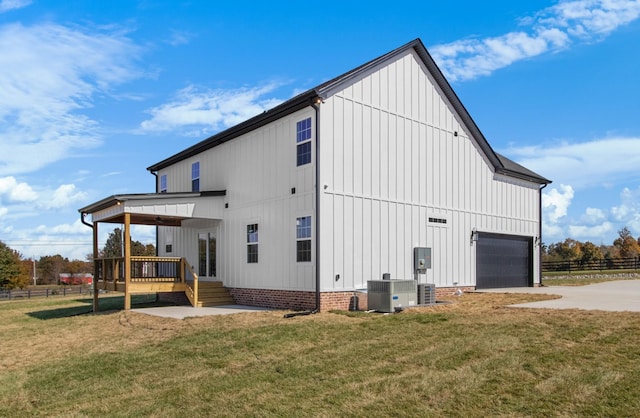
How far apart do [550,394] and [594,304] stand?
849 cm

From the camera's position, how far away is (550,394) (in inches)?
256

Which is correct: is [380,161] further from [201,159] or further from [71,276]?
[71,276]

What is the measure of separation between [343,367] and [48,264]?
9360 cm

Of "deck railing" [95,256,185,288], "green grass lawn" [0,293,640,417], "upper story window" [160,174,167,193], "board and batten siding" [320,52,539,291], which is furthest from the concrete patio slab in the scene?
"upper story window" [160,174,167,193]

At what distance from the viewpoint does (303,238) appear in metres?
15.2

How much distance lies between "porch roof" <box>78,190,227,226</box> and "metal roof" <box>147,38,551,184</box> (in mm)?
2461

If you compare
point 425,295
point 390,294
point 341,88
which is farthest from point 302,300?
point 341,88

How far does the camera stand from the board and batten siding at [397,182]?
15.1 m

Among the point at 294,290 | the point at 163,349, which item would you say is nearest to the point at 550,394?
the point at 163,349

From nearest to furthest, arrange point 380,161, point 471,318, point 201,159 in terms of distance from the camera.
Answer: point 471,318, point 380,161, point 201,159

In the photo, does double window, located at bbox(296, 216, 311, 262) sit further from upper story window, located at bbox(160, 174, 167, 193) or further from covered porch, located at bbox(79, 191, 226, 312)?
upper story window, located at bbox(160, 174, 167, 193)

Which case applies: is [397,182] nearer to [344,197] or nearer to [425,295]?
[344,197]

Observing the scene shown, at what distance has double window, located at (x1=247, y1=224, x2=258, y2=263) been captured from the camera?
1734 centimetres

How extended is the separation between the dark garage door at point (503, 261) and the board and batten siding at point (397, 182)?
0.73m
